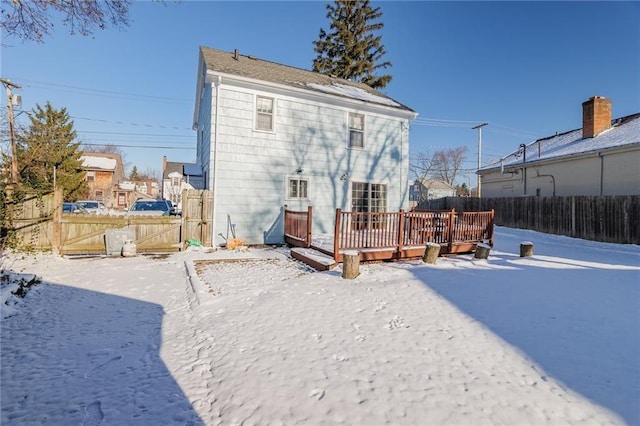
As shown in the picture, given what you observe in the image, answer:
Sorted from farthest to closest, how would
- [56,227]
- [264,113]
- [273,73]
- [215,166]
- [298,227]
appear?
[273,73]
[264,113]
[215,166]
[298,227]
[56,227]

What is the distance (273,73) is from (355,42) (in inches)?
625

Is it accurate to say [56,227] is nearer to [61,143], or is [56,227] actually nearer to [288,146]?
[288,146]

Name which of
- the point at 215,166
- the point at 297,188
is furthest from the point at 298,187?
the point at 215,166

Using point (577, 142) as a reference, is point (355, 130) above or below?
below

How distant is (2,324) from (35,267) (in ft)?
13.1

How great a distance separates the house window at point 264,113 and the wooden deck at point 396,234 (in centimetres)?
323

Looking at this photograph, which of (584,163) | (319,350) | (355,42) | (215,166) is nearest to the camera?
(319,350)

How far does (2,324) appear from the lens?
4.09 m

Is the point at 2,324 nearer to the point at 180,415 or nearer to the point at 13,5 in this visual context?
the point at 180,415

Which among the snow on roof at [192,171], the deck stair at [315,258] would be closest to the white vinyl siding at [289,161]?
the deck stair at [315,258]

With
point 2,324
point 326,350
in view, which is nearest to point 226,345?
point 326,350

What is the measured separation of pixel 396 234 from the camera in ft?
27.3

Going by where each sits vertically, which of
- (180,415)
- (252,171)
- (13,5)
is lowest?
(180,415)

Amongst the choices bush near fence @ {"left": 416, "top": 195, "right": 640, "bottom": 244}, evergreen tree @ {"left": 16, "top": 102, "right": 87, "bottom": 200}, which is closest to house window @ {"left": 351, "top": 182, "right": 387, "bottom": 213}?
bush near fence @ {"left": 416, "top": 195, "right": 640, "bottom": 244}
